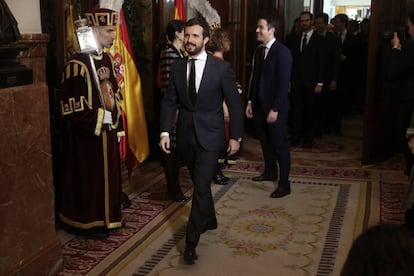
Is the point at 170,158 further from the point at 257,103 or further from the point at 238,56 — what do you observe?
the point at 238,56

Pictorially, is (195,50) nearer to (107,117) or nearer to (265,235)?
(107,117)

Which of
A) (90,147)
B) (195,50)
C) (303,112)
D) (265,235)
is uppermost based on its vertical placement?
(195,50)

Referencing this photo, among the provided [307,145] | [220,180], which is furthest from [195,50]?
[307,145]

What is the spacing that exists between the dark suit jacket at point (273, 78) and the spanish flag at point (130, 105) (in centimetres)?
103

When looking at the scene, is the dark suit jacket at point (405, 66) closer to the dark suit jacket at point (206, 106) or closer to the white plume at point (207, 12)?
the white plume at point (207, 12)

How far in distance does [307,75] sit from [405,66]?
5.99 ft

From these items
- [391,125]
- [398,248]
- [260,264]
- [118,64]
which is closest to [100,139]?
[118,64]

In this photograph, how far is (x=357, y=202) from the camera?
5129mm

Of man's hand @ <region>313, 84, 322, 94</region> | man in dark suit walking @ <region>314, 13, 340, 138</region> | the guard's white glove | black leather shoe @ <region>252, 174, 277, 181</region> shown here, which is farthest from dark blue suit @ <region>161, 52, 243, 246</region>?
man in dark suit walking @ <region>314, 13, 340, 138</region>

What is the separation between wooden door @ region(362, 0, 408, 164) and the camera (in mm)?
6152

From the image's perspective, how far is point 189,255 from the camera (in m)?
3.79

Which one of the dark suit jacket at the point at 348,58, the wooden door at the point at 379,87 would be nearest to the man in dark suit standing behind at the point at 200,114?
the wooden door at the point at 379,87

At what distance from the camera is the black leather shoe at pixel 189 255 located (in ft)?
12.4

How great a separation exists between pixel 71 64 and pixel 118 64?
36.8 inches
